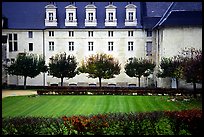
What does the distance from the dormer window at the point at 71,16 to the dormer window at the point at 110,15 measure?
126 inches

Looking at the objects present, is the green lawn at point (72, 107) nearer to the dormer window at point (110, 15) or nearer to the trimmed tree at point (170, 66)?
the trimmed tree at point (170, 66)

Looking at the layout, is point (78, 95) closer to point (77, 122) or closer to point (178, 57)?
point (178, 57)

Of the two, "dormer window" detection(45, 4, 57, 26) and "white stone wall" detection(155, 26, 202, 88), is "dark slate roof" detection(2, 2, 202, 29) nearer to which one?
"dormer window" detection(45, 4, 57, 26)

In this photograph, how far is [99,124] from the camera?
25.3 ft

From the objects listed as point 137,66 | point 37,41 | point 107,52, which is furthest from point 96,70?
point 37,41

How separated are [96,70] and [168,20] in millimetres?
7490

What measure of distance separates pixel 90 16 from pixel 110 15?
6.54 feet

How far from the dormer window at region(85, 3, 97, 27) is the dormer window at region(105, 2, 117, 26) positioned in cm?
121

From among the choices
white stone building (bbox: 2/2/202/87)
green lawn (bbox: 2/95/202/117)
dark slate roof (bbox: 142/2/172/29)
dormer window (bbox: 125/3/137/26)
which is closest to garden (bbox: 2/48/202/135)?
green lawn (bbox: 2/95/202/117)

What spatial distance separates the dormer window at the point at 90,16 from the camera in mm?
31188

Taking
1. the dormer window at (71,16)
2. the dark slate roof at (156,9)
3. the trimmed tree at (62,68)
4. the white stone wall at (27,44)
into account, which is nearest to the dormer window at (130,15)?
the dark slate roof at (156,9)

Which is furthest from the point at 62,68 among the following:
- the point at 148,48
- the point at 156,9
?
the point at 156,9

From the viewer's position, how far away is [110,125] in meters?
8.04

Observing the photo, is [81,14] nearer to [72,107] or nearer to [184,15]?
[184,15]
